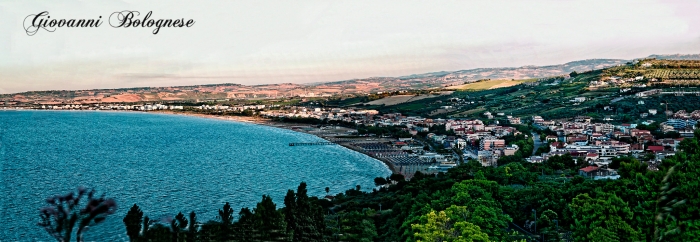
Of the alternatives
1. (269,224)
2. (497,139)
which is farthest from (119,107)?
(269,224)

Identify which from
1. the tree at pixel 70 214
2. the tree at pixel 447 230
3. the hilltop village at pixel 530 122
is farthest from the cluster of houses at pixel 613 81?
the tree at pixel 70 214

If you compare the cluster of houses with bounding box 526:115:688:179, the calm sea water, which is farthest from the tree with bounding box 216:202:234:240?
the cluster of houses with bounding box 526:115:688:179

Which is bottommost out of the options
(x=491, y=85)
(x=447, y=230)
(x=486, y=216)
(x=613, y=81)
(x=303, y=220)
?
(x=491, y=85)

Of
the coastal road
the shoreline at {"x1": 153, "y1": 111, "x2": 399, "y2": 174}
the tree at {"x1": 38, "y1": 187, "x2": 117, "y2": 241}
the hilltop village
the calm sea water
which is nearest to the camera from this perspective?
the tree at {"x1": 38, "y1": 187, "x2": 117, "y2": 241}

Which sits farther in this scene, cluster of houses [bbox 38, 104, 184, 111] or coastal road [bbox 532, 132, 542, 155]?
cluster of houses [bbox 38, 104, 184, 111]

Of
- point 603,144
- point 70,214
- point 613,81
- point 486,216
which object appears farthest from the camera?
point 613,81

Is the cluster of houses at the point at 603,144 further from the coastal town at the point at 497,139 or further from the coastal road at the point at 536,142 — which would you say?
the coastal road at the point at 536,142

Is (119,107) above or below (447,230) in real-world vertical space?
below

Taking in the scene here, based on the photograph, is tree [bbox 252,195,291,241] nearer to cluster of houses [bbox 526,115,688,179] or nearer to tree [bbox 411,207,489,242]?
tree [bbox 411,207,489,242]

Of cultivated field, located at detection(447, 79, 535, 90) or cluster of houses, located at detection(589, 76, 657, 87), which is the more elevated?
cluster of houses, located at detection(589, 76, 657, 87)

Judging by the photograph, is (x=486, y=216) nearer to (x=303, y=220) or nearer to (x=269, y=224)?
(x=303, y=220)
